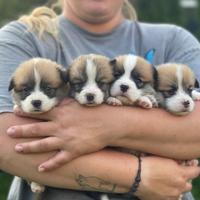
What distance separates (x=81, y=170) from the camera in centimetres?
298

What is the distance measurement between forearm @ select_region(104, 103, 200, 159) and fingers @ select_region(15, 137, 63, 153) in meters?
0.24

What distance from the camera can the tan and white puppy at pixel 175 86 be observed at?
10.2ft

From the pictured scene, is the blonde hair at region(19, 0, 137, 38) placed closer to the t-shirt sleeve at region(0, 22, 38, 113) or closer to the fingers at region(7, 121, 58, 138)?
the t-shirt sleeve at region(0, 22, 38, 113)

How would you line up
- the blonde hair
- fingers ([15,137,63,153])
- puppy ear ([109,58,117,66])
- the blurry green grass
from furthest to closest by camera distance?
the blurry green grass < the blonde hair < puppy ear ([109,58,117,66]) < fingers ([15,137,63,153])

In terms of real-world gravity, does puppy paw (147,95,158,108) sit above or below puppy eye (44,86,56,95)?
below

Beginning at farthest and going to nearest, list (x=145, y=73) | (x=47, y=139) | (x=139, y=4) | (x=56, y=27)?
(x=139, y=4)
(x=56, y=27)
(x=145, y=73)
(x=47, y=139)

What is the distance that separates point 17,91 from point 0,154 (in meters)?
0.30

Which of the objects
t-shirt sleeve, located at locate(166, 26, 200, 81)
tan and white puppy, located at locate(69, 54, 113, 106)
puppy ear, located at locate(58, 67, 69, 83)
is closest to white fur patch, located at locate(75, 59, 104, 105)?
tan and white puppy, located at locate(69, 54, 113, 106)

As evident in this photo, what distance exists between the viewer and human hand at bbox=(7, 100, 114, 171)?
2.96 metres

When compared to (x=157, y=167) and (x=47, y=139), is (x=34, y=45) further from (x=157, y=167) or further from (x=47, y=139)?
(x=157, y=167)

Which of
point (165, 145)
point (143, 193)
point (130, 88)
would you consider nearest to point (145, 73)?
point (130, 88)

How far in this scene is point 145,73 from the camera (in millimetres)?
3172

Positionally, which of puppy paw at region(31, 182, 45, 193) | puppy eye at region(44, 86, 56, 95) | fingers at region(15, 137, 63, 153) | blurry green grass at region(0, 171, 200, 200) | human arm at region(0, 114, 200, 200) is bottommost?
blurry green grass at region(0, 171, 200, 200)

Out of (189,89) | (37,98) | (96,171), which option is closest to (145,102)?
(189,89)
